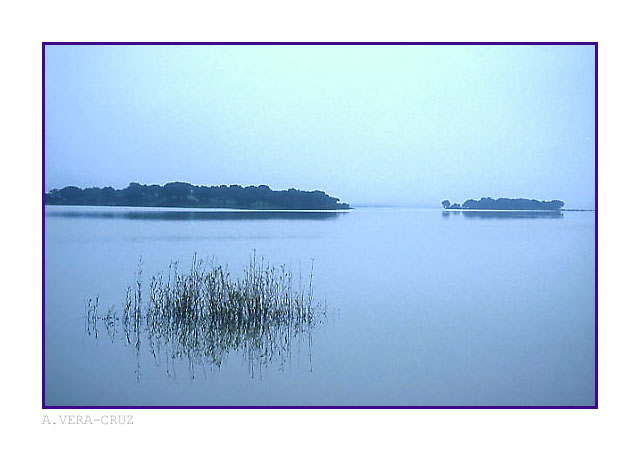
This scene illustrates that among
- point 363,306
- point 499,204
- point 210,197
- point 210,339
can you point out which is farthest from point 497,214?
point 210,339

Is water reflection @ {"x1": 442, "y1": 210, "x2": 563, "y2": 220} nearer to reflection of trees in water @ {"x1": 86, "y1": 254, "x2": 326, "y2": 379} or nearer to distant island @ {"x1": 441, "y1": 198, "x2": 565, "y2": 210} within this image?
distant island @ {"x1": 441, "y1": 198, "x2": 565, "y2": 210}

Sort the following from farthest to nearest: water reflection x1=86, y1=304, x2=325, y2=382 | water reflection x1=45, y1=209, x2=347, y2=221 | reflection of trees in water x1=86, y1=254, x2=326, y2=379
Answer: water reflection x1=45, y1=209, x2=347, y2=221 < reflection of trees in water x1=86, y1=254, x2=326, y2=379 < water reflection x1=86, y1=304, x2=325, y2=382

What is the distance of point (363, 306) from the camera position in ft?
15.7

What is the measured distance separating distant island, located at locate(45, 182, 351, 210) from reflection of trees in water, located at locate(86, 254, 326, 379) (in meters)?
0.48

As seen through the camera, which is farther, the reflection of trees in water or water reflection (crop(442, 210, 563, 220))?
water reflection (crop(442, 210, 563, 220))

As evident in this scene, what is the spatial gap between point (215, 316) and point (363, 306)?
955 millimetres

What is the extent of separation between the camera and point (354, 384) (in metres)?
3.99

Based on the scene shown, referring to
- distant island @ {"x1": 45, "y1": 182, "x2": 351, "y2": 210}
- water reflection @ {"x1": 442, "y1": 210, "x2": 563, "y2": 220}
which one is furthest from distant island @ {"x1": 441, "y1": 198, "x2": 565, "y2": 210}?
distant island @ {"x1": 45, "y1": 182, "x2": 351, "y2": 210}

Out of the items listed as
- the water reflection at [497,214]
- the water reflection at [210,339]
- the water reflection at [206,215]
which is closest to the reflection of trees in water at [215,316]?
the water reflection at [210,339]

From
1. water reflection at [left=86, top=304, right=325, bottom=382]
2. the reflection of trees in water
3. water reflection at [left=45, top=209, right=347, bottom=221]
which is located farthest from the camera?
water reflection at [left=45, top=209, right=347, bottom=221]

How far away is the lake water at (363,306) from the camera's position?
13.1ft

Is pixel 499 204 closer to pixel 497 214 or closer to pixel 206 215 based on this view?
pixel 497 214

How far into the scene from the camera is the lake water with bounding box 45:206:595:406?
13.1 ft
